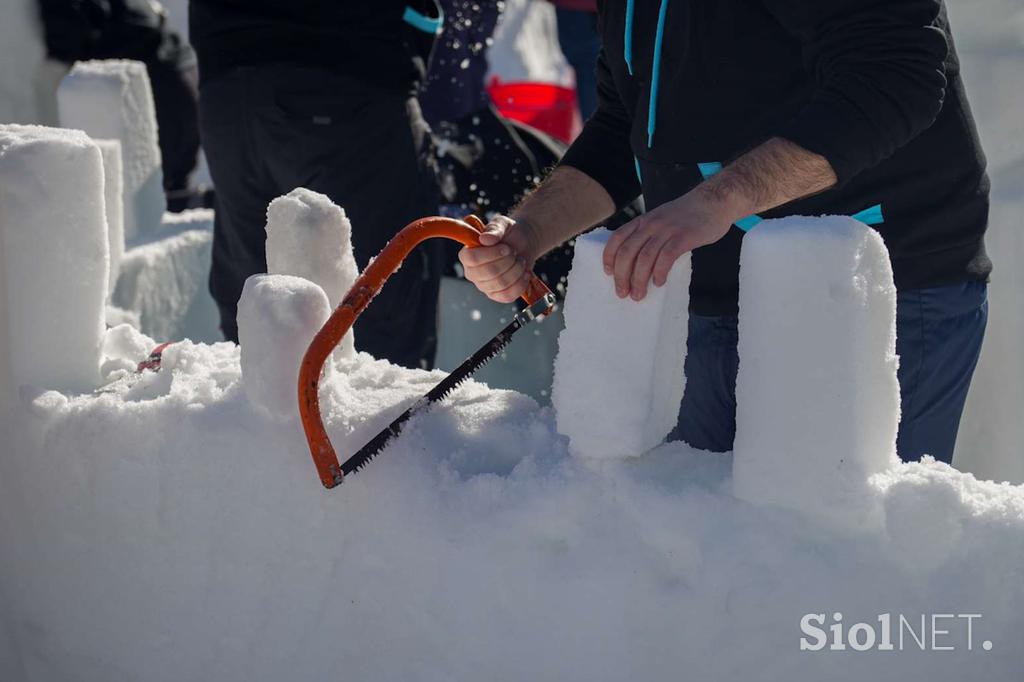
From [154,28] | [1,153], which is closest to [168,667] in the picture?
[1,153]

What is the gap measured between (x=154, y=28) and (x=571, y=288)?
3.92m

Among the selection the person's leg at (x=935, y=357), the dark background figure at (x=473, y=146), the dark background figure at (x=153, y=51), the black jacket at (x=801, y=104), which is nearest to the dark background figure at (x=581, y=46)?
the dark background figure at (x=473, y=146)

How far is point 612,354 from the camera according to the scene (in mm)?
1442

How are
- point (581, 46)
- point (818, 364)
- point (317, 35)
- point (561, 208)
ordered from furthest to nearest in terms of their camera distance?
1. point (581, 46)
2. point (317, 35)
3. point (561, 208)
4. point (818, 364)

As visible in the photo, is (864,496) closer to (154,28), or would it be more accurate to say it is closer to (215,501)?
(215,501)

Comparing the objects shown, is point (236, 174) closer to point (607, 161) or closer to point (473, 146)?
point (473, 146)

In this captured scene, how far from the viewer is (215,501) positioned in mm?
1600

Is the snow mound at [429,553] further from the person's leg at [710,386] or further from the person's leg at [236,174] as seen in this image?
the person's leg at [236,174]

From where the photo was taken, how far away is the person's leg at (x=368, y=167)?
275 cm

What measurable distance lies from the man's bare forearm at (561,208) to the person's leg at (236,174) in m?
1.13

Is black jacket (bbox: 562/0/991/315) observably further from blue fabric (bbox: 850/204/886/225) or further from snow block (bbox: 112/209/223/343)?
snow block (bbox: 112/209/223/343)

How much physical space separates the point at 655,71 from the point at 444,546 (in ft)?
2.69

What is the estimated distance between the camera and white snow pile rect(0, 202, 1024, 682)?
4.37 ft

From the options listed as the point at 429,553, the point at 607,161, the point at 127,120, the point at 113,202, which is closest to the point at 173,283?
the point at 127,120
